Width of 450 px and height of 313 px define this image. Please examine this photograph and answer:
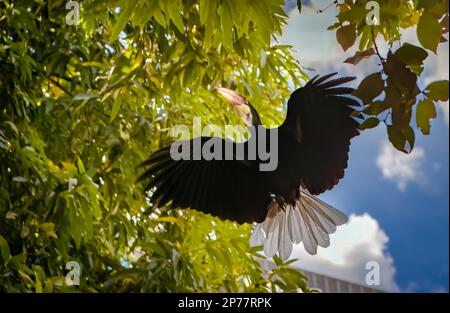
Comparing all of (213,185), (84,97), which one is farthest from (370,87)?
(84,97)

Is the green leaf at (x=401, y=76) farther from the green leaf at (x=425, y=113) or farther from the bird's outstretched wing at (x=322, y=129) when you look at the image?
the bird's outstretched wing at (x=322, y=129)

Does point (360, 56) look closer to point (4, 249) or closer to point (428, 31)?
point (428, 31)

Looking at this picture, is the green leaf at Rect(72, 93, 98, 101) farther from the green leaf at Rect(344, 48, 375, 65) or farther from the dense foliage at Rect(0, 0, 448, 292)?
the green leaf at Rect(344, 48, 375, 65)

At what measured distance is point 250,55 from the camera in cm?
164

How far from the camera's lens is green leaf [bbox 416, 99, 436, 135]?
68 centimetres

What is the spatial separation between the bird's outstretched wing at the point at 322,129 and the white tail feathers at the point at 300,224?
0.06 meters

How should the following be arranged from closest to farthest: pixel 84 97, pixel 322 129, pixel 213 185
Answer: pixel 322 129 < pixel 213 185 < pixel 84 97

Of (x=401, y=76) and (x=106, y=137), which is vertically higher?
(x=106, y=137)

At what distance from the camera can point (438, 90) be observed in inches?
26.7

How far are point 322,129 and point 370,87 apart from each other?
0.69 feet

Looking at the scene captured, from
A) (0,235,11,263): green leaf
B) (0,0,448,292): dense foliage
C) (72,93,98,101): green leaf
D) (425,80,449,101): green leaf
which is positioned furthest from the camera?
(72,93,98,101): green leaf

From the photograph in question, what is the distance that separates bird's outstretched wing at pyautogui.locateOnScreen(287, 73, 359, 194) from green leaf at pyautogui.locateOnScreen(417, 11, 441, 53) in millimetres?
227

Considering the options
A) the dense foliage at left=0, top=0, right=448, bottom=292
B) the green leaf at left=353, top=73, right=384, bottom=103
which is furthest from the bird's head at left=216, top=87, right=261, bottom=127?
the dense foliage at left=0, top=0, right=448, bottom=292
